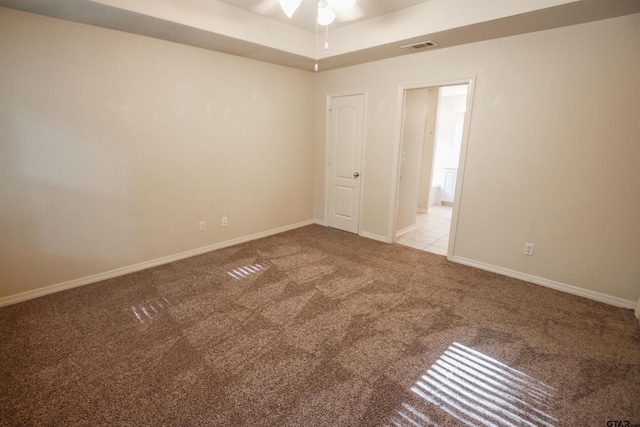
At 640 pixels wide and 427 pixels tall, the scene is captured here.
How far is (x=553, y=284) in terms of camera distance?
305 centimetres

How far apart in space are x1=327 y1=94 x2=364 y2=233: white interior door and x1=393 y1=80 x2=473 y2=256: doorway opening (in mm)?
643

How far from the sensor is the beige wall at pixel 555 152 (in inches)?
101

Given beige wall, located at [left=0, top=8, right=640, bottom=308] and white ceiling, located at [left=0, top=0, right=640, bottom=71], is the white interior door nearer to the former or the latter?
beige wall, located at [left=0, top=8, right=640, bottom=308]

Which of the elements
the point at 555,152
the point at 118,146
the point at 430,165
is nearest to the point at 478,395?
the point at 555,152

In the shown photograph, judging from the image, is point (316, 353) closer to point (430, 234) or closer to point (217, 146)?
point (217, 146)

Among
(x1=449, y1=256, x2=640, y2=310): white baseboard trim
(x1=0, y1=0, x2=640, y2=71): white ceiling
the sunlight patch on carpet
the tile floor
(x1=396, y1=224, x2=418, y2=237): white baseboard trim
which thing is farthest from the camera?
(x1=396, y1=224, x2=418, y2=237): white baseboard trim

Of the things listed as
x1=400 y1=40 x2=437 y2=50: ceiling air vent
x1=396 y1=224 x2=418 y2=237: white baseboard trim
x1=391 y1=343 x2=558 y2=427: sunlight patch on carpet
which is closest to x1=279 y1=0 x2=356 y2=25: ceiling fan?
x1=400 y1=40 x2=437 y2=50: ceiling air vent

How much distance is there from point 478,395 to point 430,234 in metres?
3.25

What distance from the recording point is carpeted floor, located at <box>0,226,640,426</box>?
167 cm

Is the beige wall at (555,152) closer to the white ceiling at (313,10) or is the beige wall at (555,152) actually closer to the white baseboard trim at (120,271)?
the white ceiling at (313,10)

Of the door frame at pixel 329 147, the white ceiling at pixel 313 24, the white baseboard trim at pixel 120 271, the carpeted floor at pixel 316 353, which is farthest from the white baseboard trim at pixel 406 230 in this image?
the white ceiling at pixel 313 24

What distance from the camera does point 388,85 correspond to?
3.93 m

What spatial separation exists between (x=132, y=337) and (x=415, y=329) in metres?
2.20

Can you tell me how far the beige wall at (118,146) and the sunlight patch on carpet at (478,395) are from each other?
3.12 m
